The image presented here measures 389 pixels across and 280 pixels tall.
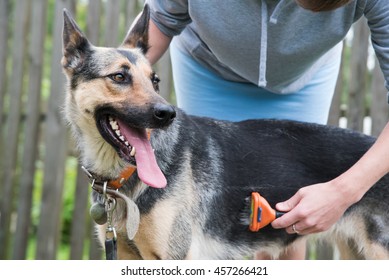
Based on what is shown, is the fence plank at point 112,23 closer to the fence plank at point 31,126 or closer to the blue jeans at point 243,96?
the fence plank at point 31,126

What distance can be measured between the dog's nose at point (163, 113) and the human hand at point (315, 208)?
2.29ft

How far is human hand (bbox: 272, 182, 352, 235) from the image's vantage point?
281 centimetres

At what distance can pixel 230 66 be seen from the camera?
10.5 ft

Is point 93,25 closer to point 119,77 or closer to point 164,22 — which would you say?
point 164,22

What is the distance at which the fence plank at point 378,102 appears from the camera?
14.3ft

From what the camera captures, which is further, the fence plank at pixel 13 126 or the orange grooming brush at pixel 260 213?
the fence plank at pixel 13 126

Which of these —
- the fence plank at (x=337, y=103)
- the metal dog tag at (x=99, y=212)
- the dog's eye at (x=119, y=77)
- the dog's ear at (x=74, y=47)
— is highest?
the dog's ear at (x=74, y=47)

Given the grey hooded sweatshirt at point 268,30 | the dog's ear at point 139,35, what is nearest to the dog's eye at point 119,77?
the dog's ear at point 139,35

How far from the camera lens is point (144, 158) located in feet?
8.68

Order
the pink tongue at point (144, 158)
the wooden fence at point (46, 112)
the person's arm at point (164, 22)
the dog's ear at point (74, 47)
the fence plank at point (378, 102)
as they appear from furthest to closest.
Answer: the wooden fence at point (46, 112) → the fence plank at point (378, 102) → the person's arm at point (164, 22) → the dog's ear at point (74, 47) → the pink tongue at point (144, 158)

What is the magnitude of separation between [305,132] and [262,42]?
563mm

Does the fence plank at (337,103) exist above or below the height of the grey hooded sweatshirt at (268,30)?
below
